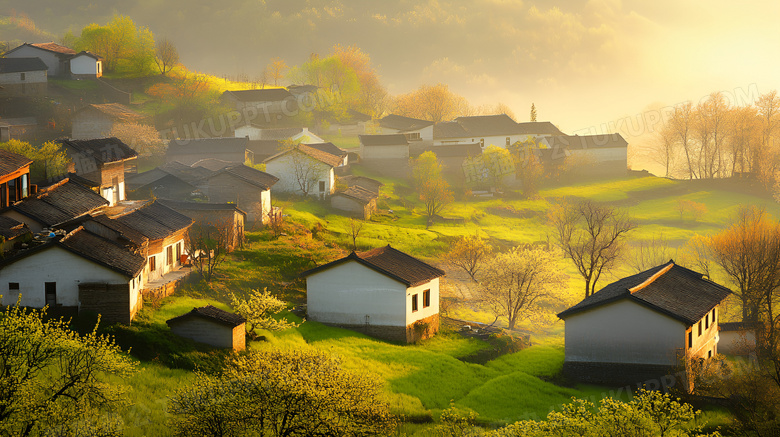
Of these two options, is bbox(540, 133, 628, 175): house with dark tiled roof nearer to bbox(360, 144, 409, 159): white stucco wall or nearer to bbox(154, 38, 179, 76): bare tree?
bbox(360, 144, 409, 159): white stucco wall

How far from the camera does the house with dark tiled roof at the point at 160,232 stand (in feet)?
109

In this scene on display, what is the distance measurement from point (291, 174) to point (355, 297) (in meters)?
30.1

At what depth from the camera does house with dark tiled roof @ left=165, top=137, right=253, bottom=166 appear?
67688 millimetres

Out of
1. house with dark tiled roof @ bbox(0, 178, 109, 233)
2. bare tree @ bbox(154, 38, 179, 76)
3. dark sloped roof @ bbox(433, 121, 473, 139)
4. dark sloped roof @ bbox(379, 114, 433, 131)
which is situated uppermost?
bare tree @ bbox(154, 38, 179, 76)

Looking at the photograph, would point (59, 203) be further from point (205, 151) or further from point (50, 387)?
point (205, 151)

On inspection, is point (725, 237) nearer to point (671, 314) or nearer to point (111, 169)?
point (671, 314)

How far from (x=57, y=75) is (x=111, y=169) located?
42.9 metres

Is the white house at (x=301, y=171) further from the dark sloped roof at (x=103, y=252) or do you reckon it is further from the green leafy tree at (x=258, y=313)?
the dark sloped roof at (x=103, y=252)

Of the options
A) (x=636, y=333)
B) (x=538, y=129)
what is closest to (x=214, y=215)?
(x=636, y=333)

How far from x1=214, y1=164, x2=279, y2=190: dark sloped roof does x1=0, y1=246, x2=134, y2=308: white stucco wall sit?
21.5 metres

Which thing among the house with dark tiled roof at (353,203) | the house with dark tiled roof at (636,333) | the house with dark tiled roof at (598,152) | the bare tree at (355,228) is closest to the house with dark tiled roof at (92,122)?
the house with dark tiled roof at (353,203)

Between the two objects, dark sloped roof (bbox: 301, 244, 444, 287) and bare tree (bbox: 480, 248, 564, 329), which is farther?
bare tree (bbox: 480, 248, 564, 329)

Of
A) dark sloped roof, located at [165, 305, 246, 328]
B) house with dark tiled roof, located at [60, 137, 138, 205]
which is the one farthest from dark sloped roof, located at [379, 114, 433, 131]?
dark sloped roof, located at [165, 305, 246, 328]

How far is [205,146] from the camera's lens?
69.0 meters
